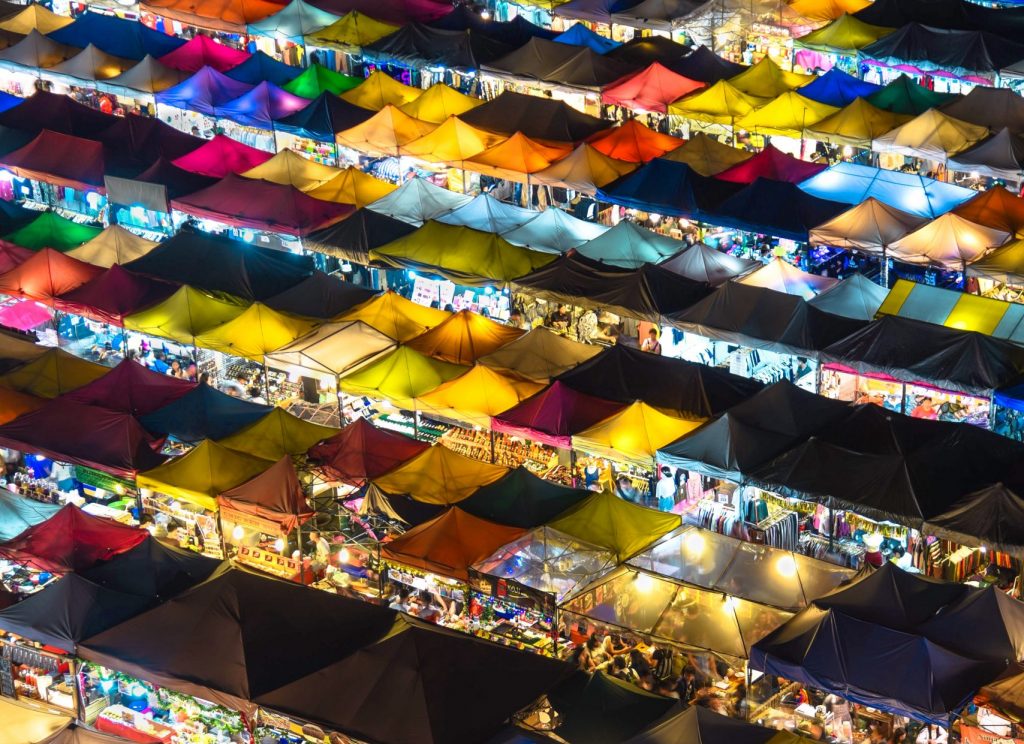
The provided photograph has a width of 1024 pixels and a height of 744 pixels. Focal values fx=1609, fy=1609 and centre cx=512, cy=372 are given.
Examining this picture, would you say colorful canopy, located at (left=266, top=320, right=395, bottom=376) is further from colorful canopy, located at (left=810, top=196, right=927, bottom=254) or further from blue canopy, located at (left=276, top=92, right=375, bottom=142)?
blue canopy, located at (left=276, top=92, right=375, bottom=142)

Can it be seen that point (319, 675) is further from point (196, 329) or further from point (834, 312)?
point (834, 312)

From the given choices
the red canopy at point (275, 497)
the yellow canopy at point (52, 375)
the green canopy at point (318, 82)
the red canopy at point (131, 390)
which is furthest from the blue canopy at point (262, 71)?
the red canopy at point (275, 497)

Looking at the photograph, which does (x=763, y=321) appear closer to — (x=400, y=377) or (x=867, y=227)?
(x=867, y=227)

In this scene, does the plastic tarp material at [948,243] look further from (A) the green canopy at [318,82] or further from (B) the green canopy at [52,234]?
(B) the green canopy at [52,234]

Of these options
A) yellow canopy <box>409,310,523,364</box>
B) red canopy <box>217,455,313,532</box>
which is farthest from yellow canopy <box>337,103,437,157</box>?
red canopy <box>217,455,313,532</box>

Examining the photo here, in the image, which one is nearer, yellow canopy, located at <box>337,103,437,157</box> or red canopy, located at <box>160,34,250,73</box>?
yellow canopy, located at <box>337,103,437,157</box>

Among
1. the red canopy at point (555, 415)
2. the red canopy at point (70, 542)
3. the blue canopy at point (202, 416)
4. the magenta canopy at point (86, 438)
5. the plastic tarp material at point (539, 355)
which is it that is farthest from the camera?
the plastic tarp material at point (539, 355)
